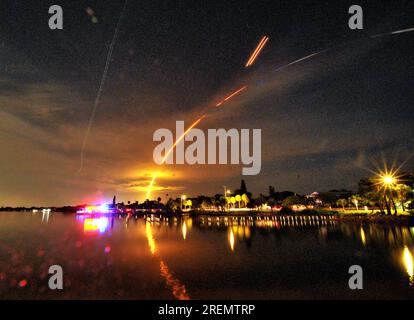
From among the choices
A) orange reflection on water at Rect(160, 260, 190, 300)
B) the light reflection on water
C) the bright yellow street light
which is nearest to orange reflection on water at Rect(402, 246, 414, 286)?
the light reflection on water

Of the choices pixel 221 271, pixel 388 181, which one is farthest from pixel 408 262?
pixel 388 181

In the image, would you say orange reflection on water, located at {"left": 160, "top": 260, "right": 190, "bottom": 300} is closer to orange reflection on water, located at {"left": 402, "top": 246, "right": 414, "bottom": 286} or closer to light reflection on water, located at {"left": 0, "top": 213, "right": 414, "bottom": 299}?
light reflection on water, located at {"left": 0, "top": 213, "right": 414, "bottom": 299}

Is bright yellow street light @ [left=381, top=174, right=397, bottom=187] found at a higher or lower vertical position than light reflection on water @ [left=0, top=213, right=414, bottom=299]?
higher

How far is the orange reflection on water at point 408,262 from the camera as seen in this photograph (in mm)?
19719

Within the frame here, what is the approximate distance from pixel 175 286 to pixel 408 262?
2139 centimetres

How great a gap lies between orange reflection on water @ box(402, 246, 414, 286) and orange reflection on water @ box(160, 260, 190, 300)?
15448 mm

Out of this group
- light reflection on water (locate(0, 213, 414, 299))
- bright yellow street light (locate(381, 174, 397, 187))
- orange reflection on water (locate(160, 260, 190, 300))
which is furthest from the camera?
bright yellow street light (locate(381, 174, 397, 187))

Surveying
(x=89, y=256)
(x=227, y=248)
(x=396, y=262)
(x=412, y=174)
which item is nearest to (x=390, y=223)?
(x=412, y=174)

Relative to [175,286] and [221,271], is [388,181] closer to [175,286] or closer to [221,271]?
[221,271]

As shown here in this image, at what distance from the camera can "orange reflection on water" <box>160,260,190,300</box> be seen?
1678 centimetres

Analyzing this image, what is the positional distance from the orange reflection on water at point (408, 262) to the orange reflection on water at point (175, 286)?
1545cm

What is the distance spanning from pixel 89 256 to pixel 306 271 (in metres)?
25.3

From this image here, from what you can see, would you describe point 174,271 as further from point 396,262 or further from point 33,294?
point 396,262

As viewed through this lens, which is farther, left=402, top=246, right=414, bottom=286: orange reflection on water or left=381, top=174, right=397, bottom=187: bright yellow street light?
left=381, top=174, right=397, bottom=187: bright yellow street light
